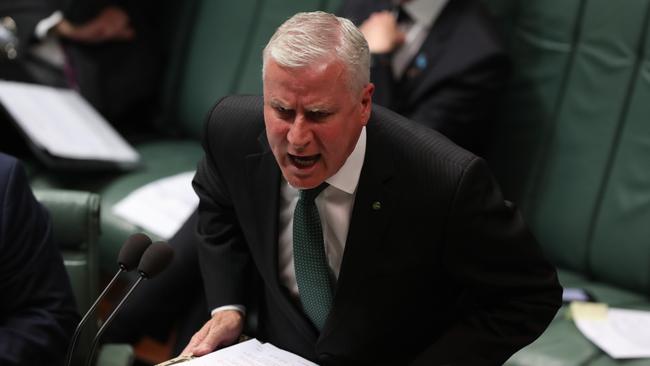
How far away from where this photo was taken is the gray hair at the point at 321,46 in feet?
4.81

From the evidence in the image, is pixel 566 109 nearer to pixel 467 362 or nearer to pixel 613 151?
pixel 613 151

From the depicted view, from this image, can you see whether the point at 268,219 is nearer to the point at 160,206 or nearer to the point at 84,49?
the point at 160,206

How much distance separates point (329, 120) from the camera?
1.50 m

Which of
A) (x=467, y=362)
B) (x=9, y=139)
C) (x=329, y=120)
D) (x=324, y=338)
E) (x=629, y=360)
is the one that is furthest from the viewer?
(x=9, y=139)

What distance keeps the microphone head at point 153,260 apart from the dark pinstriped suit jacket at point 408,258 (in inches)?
11.1

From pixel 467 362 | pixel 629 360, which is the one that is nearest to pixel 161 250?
pixel 467 362

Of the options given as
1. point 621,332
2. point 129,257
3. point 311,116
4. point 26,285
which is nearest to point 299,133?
point 311,116

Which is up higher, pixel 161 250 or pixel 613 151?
pixel 161 250

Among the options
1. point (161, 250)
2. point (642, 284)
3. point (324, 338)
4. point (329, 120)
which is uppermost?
point (329, 120)

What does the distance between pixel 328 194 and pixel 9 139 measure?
1992 mm

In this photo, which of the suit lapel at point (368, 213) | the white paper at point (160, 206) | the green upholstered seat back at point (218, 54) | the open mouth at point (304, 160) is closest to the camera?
the open mouth at point (304, 160)

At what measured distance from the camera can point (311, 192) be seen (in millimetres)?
1709

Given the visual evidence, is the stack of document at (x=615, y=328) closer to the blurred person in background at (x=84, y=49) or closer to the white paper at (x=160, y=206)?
the white paper at (x=160, y=206)

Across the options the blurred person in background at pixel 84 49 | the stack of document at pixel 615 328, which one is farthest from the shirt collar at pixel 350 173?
the blurred person in background at pixel 84 49
